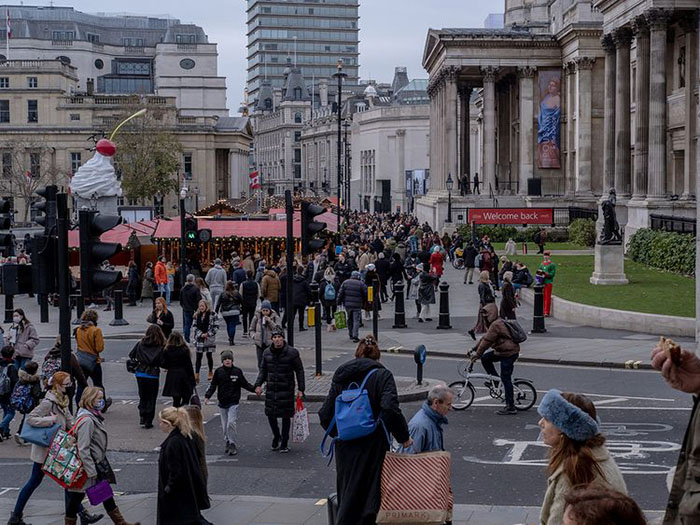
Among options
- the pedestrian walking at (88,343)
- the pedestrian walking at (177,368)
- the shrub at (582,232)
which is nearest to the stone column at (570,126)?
the shrub at (582,232)

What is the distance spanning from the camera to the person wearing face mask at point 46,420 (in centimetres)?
1182

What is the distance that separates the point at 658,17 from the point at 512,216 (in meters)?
10.0

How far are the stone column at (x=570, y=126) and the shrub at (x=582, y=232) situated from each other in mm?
7660

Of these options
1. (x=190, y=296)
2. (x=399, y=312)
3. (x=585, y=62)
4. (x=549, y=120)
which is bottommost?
(x=399, y=312)

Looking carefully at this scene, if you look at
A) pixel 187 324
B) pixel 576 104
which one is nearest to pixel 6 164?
pixel 576 104

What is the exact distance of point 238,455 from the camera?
1505 cm

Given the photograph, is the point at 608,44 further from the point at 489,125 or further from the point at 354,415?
the point at 354,415

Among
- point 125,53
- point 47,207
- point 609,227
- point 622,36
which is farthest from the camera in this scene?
point 125,53

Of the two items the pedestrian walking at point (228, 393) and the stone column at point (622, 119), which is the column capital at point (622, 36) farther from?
the pedestrian walking at point (228, 393)

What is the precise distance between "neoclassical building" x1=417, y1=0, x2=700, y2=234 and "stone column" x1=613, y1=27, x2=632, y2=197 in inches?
1.9

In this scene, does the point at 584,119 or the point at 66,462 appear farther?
the point at 584,119

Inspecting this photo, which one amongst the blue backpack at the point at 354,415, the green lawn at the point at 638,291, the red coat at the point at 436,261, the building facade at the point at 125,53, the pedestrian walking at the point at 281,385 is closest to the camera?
the blue backpack at the point at 354,415

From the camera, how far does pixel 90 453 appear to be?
11.0 metres

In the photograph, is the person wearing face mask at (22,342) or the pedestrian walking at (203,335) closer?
the person wearing face mask at (22,342)
